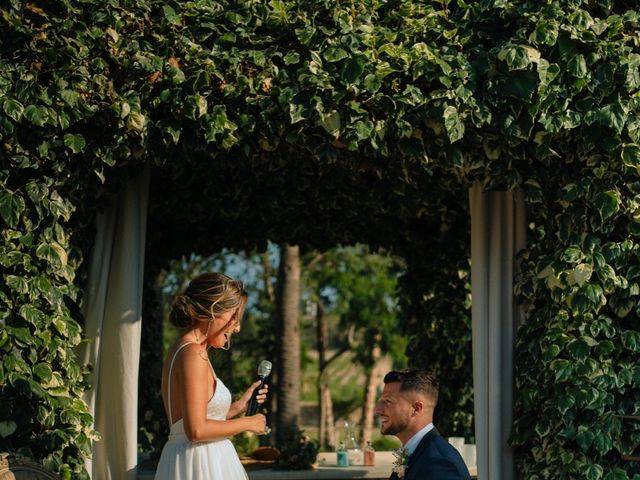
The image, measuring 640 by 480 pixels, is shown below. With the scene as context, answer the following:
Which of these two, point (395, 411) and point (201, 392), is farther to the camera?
point (201, 392)

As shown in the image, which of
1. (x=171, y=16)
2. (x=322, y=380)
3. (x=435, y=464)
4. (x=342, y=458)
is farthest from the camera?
(x=322, y=380)

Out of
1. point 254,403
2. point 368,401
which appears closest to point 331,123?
point 254,403

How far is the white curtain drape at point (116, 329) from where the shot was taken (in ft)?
16.7

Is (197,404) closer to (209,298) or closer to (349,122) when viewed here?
(209,298)

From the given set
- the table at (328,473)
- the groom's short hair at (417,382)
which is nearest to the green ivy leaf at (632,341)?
the groom's short hair at (417,382)

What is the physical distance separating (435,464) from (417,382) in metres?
0.43

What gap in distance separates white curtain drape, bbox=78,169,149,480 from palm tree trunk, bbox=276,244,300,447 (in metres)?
6.73

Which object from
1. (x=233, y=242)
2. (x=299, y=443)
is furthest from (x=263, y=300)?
(x=299, y=443)

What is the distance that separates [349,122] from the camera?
15.4 ft

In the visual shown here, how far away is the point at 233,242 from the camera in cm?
790

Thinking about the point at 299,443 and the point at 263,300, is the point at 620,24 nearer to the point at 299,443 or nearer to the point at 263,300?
the point at 299,443

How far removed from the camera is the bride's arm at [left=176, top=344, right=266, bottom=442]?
3798 mm

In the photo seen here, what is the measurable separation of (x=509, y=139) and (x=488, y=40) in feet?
1.77

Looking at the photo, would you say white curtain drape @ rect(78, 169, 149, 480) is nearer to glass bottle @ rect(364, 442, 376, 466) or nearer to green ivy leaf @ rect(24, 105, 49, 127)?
green ivy leaf @ rect(24, 105, 49, 127)
